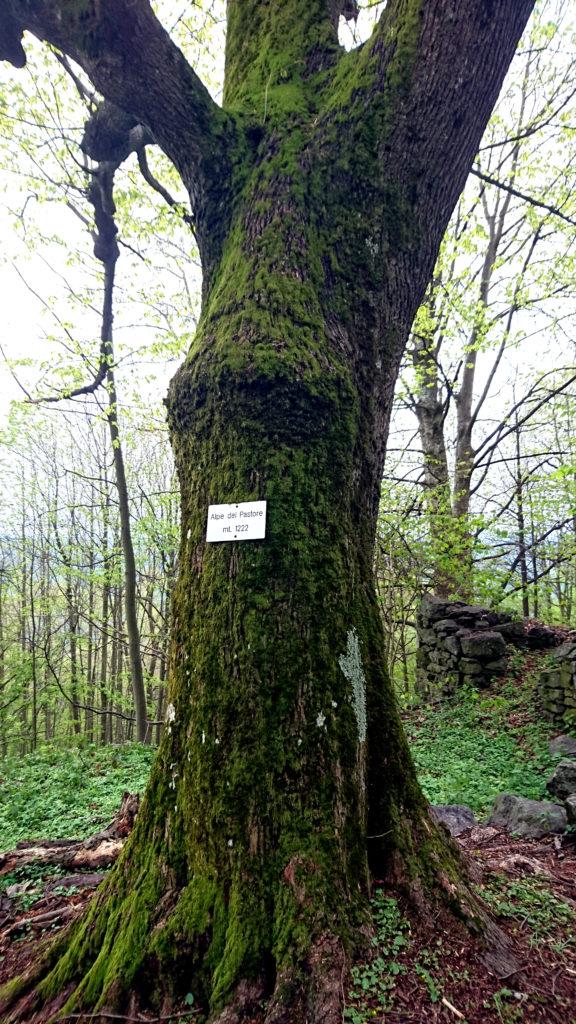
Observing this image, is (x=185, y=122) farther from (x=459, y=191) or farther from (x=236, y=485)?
(x=236, y=485)

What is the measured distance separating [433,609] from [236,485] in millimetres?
8305

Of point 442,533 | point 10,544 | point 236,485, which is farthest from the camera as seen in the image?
point 10,544

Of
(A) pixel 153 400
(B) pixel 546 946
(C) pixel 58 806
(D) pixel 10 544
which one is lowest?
(C) pixel 58 806

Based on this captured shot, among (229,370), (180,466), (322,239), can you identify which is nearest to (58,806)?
(180,466)

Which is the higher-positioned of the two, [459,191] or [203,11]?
[203,11]

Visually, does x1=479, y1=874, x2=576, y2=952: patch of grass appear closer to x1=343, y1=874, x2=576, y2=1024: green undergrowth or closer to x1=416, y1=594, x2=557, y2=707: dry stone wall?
x1=343, y1=874, x2=576, y2=1024: green undergrowth

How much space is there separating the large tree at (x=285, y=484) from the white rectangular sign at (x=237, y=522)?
1.7 inches

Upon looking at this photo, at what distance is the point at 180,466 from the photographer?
7.57 feet

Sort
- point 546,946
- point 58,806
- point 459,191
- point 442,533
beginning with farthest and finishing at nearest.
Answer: point 442,533 → point 58,806 → point 459,191 → point 546,946

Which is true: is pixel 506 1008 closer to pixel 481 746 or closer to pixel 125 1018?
pixel 125 1018

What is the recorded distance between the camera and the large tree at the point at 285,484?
5.38 feet

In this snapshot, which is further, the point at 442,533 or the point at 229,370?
the point at 442,533

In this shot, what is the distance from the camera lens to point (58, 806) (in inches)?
200

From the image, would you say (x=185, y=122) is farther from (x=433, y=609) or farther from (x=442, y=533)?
(x=433, y=609)
